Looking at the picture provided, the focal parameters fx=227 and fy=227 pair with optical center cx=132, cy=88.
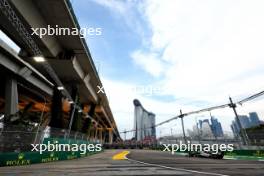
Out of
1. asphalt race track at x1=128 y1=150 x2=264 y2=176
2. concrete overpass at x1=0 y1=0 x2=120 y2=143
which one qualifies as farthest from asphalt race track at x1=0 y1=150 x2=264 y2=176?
concrete overpass at x1=0 y1=0 x2=120 y2=143

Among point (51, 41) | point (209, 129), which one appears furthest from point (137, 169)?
point (209, 129)

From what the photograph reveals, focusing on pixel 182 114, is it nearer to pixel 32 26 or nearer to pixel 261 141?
pixel 261 141

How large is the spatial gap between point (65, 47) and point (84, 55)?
2.18 metres

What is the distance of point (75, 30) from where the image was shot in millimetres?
15836

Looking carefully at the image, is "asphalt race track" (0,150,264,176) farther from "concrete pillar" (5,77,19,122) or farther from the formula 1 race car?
"concrete pillar" (5,77,19,122)

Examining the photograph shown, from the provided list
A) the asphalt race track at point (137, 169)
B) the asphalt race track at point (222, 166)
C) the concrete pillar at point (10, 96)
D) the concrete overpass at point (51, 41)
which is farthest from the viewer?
the concrete pillar at point (10, 96)

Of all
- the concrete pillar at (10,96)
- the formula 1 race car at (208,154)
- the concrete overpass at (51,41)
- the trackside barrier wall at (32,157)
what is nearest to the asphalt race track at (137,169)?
the trackside barrier wall at (32,157)

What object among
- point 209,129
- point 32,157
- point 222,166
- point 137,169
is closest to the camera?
point 137,169

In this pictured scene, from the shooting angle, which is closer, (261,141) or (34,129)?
(34,129)

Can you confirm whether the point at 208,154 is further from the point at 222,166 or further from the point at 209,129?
the point at 209,129

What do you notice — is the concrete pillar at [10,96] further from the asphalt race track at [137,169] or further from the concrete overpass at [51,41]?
the asphalt race track at [137,169]

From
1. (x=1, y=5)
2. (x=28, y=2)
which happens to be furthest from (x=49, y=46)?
(x=1, y=5)

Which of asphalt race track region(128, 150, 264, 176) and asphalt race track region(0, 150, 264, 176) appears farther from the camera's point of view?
asphalt race track region(128, 150, 264, 176)

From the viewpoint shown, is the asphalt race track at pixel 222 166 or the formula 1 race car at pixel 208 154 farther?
the formula 1 race car at pixel 208 154
